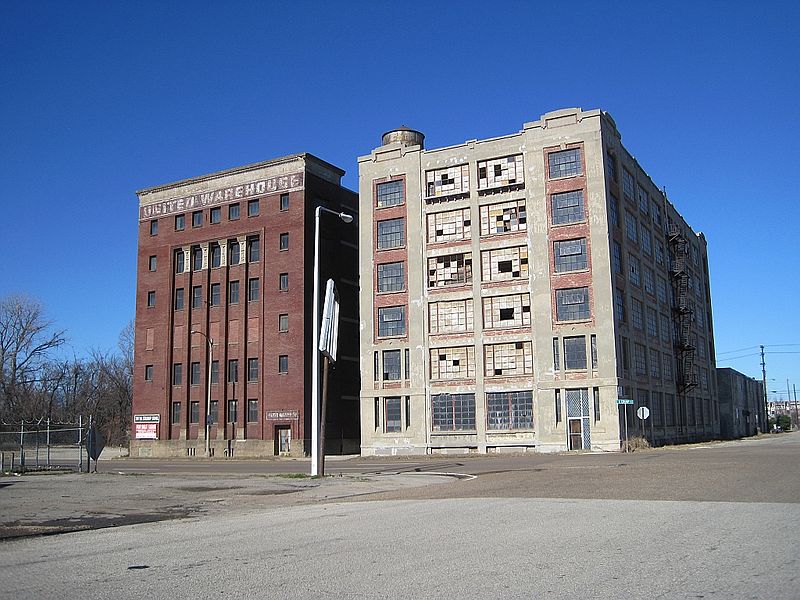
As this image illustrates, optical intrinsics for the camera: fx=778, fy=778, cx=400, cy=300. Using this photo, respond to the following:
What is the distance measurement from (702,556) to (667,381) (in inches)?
2340

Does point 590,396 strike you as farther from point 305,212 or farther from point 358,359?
point 305,212

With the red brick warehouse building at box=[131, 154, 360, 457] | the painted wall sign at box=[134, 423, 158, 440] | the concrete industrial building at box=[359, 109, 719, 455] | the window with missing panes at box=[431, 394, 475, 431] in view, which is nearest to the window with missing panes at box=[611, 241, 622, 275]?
the concrete industrial building at box=[359, 109, 719, 455]

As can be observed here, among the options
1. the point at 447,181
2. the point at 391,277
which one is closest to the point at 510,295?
the point at 391,277

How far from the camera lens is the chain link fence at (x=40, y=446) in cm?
3350

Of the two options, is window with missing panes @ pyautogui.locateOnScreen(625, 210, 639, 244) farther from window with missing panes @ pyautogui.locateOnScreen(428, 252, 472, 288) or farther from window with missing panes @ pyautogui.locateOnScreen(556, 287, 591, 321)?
window with missing panes @ pyautogui.locateOnScreen(428, 252, 472, 288)

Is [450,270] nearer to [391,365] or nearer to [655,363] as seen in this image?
[391,365]

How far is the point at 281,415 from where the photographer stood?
60.8 meters

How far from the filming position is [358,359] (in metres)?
66.8

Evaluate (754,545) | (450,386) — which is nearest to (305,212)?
(450,386)

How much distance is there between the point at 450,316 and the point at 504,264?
552 cm

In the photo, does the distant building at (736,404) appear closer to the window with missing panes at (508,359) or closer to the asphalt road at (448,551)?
the window with missing panes at (508,359)

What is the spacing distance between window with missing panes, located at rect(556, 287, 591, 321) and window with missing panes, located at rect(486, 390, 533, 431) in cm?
592

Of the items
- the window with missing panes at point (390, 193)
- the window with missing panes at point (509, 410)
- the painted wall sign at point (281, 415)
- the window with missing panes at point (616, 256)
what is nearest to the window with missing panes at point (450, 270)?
the window with missing panes at point (390, 193)

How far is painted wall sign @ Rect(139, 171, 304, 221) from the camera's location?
63.8 m
